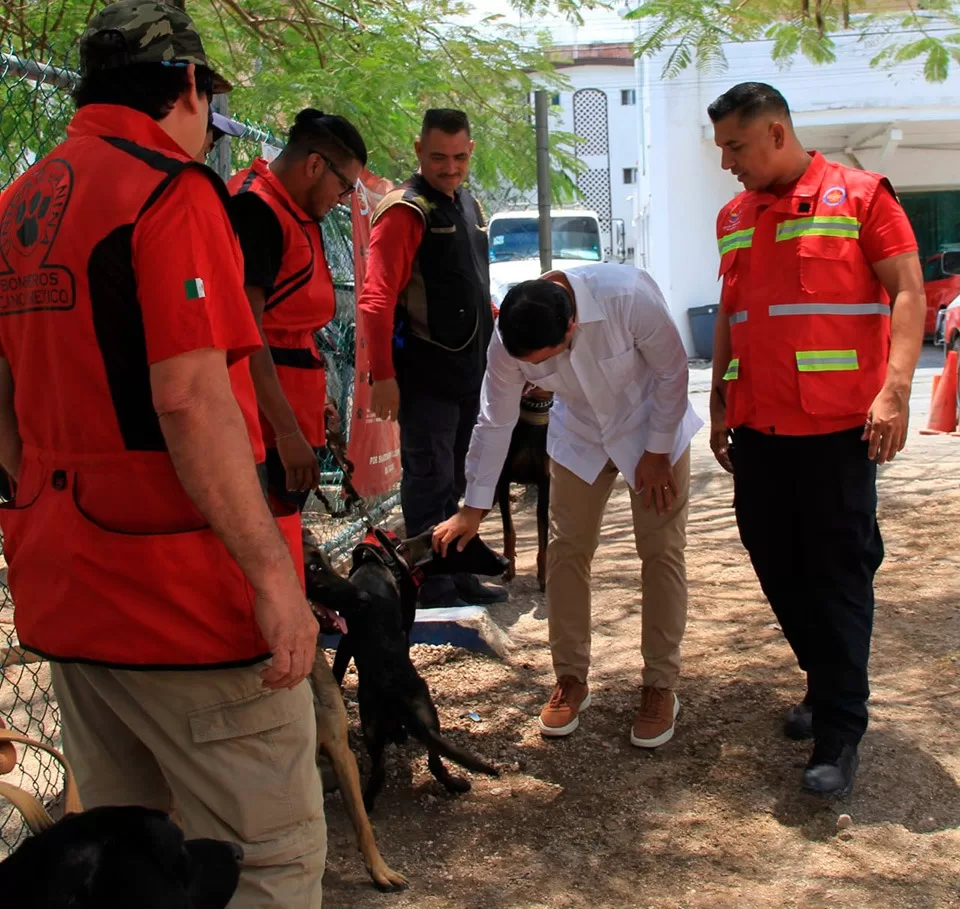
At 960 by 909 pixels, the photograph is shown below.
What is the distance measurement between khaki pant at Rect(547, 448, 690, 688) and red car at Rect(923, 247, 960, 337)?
59.2 feet

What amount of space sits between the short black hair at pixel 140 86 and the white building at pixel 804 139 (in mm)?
15824

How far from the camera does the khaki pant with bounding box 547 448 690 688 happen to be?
11.9 feet

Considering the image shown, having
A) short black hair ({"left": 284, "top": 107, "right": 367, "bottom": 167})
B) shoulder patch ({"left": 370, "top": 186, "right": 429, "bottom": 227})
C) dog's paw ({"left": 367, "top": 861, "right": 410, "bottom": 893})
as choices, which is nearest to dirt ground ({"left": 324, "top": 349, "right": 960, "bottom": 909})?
dog's paw ({"left": 367, "top": 861, "right": 410, "bottom": 893})

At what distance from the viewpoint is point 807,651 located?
3.39 m

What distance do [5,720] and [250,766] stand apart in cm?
264

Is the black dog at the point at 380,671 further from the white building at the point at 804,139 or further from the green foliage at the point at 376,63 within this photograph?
the white building at the point at 804,139

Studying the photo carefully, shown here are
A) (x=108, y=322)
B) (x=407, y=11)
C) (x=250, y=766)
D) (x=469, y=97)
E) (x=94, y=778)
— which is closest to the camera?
(x=108, y=322)

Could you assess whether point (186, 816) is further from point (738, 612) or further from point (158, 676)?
point (738, 612)

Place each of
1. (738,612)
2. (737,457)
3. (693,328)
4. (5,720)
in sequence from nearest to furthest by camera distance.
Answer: (737,457), (5,720), (738,612), (693,328)

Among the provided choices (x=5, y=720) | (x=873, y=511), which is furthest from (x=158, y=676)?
(x=5, y=720)

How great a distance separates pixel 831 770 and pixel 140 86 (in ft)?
8.50

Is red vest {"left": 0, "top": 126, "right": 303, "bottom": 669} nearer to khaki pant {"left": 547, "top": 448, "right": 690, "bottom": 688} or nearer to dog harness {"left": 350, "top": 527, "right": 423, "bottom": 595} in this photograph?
dog harness {"left": 350, "top": 527, "right": 423, "bottom": 595}

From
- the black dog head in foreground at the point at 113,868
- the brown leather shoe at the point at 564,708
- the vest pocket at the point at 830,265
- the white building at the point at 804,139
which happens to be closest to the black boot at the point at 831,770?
the brown leather shoe at the point at 564,708

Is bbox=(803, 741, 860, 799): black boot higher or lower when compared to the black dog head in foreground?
lower
